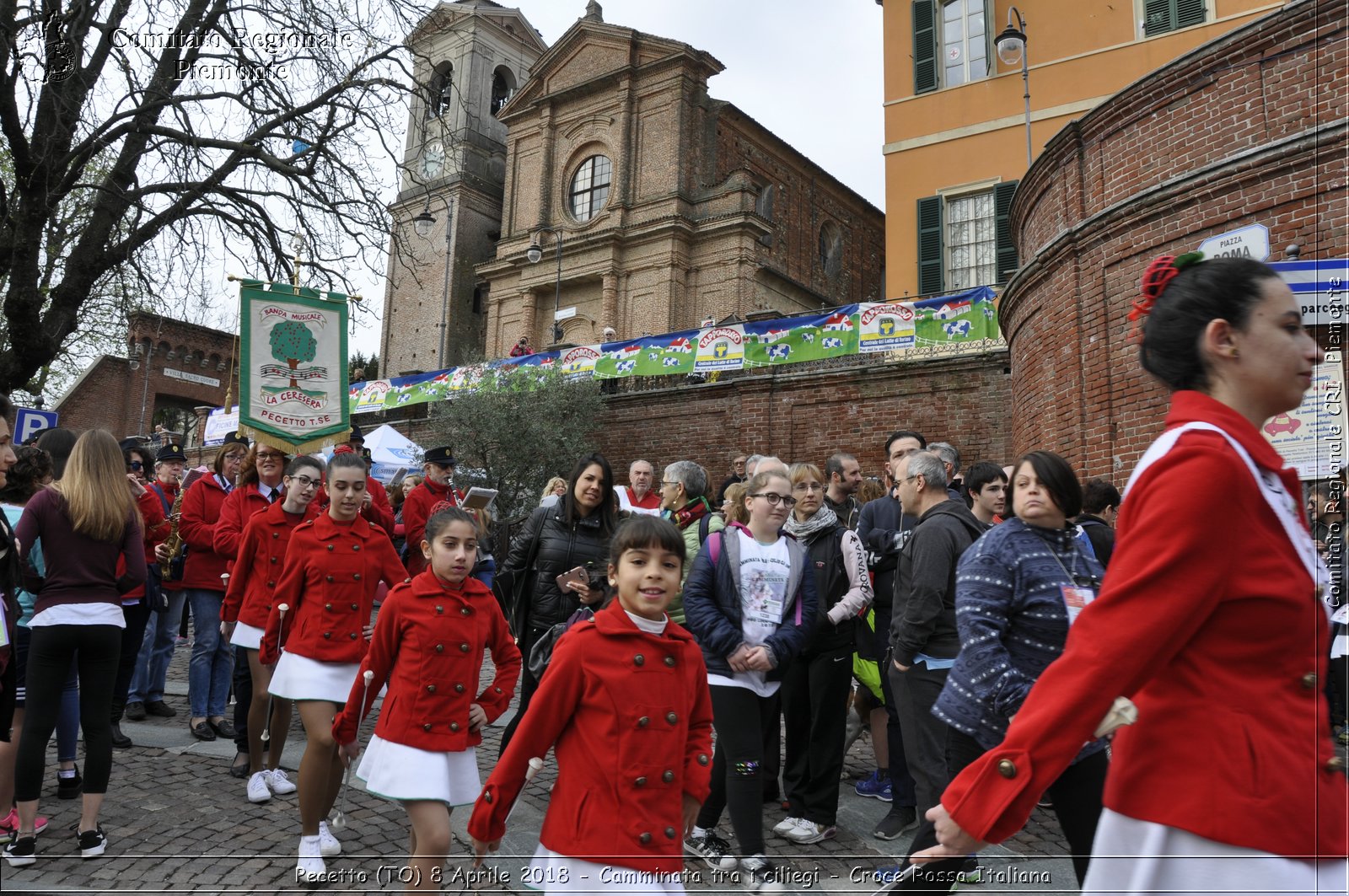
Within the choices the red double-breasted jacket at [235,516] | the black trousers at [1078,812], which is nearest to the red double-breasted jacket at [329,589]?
the red double-breasted jacket at [235,516]

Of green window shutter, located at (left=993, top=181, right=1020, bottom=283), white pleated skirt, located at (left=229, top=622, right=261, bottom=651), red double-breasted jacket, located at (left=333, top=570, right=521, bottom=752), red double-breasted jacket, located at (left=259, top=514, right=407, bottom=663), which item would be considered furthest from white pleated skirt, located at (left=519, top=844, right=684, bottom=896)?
green window shutter, located at (left=993, top=181, right=1020, bottom=283)

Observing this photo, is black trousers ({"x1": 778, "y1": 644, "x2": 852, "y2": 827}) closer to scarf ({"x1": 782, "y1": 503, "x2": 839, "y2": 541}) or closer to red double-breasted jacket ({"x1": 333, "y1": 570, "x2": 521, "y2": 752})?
scarf ({"x1": 782, "y1": 503, "x2": 839, "y2": 541})

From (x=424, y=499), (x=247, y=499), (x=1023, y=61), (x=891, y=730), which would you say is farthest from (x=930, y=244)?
(x=247, y=499)

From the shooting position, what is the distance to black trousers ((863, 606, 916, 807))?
208 inches

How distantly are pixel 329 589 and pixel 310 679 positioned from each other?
0.47m

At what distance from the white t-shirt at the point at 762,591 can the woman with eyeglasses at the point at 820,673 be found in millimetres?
348

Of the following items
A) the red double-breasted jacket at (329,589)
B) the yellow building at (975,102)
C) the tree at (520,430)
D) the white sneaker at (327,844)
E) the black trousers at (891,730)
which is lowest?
the white sneaker at (327,844)

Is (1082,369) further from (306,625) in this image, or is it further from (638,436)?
(638,436)

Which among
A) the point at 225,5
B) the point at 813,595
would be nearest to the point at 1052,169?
the point at 813,595

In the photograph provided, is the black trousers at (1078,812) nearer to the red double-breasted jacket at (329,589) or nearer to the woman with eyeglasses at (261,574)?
the red double-breasted jacket at (329,589)

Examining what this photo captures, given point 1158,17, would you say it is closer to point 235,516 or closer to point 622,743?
point 235,516

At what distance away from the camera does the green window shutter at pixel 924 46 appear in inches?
814

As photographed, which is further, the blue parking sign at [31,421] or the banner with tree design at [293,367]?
the blue parking sign at [31,421]

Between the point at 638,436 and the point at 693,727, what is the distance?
65.4ft
